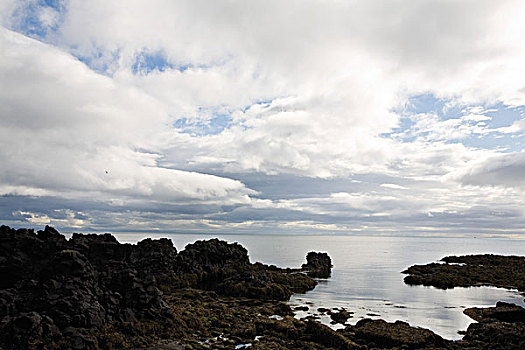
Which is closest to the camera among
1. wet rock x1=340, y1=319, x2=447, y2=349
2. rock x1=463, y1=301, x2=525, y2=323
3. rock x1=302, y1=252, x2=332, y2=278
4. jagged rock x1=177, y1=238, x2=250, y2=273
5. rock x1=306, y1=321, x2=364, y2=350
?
rock x1=306, y1=321, x2=364, y2=350

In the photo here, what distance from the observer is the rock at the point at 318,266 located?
110m

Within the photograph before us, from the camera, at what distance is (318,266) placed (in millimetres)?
116125

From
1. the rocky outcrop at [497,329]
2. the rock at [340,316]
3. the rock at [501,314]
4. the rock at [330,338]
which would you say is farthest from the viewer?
the rock at [340,316]

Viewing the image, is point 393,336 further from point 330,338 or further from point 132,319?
point 132,319

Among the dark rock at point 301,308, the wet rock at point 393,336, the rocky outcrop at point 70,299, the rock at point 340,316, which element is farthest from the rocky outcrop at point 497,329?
the rocky outcrop at point 70,299

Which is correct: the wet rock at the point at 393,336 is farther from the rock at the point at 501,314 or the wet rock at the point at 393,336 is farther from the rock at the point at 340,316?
the rock at the point at 501,314

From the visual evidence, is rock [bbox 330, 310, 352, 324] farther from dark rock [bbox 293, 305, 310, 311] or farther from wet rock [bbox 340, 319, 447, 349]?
wet rock [bbox 340, 319, 447, 349]

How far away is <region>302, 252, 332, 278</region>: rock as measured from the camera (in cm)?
10960

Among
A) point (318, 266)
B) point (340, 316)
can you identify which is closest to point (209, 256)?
point (318, 266)

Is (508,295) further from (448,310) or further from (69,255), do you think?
(69,255)

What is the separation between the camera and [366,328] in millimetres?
38875

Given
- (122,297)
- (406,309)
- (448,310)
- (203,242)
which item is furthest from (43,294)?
(203,242)

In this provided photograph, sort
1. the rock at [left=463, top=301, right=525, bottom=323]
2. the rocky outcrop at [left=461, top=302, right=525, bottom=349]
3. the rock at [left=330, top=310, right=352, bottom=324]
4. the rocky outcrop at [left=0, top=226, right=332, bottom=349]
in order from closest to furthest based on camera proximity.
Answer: the rocky outcrop at [left=0, top=226, right=332, bottom=349] → the rocky outcrop at [left=461, top=302, right=525, bottom=349] → the rock at [left=463, top=301, right=525, bottom=323] → the rock at [left=330, top=310, right=352, bottom=324]

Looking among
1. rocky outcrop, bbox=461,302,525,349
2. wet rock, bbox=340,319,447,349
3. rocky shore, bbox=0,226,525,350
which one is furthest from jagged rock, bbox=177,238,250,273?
rocky outcrop, bbox=461,302,525,349
